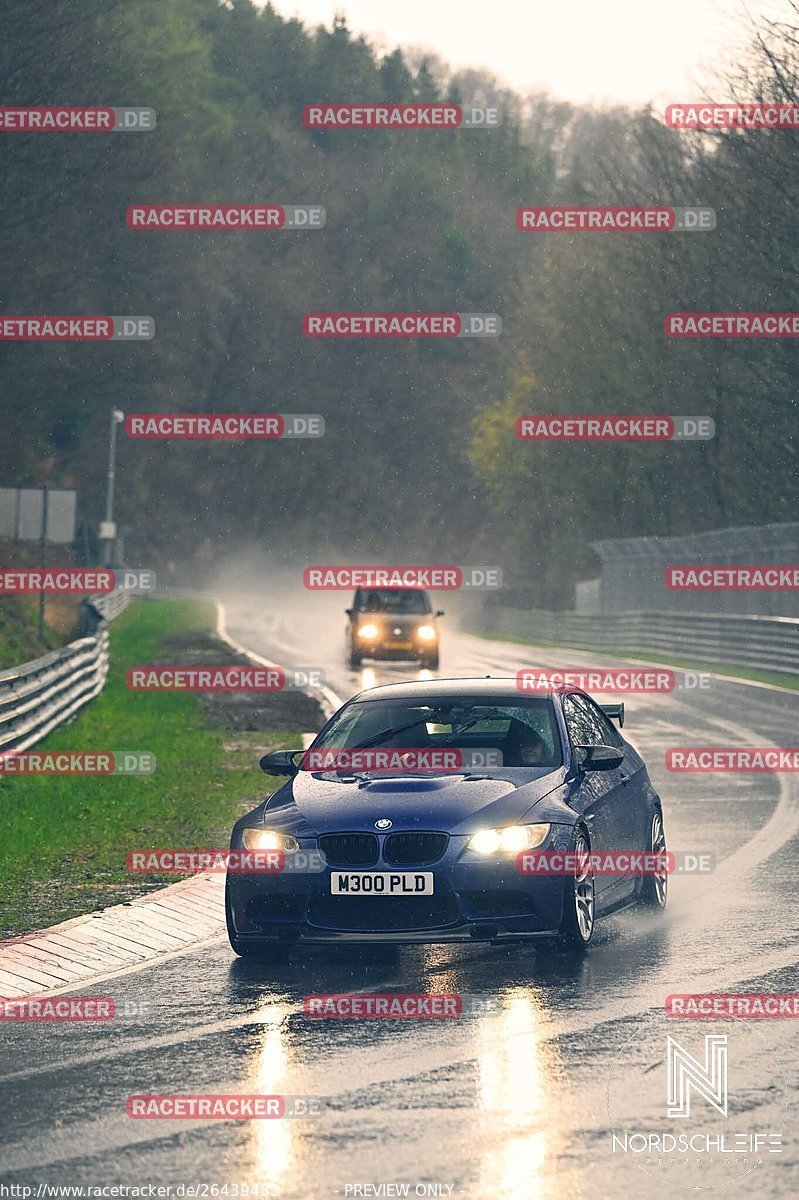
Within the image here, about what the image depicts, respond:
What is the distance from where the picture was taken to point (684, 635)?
4550 centimetres

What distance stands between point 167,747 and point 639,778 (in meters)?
12.5

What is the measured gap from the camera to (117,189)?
59.2m

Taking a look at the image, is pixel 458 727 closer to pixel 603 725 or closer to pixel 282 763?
pixel 282 763

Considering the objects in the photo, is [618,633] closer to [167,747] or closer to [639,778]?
[167,747]

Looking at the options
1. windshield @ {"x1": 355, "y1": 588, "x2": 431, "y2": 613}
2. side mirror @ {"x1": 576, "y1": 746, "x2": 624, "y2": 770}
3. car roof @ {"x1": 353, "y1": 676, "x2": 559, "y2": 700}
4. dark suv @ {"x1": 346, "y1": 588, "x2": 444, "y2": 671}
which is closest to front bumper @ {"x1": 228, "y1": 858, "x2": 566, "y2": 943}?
side mirror @ {"x1": 576, "y1": 746, "x2": 624, "y2": 770}

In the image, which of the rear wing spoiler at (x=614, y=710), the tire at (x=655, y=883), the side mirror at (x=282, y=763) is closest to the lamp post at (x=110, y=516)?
the rear wing spoiler at (x=614, y=710)

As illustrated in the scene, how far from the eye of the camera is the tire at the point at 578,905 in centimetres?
966

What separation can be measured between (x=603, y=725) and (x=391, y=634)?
96.9 feet

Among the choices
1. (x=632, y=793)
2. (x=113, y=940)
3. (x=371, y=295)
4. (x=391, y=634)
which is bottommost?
(x=113, y=940)

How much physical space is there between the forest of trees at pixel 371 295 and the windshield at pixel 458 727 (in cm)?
3697

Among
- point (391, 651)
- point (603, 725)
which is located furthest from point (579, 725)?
point (391, 651)

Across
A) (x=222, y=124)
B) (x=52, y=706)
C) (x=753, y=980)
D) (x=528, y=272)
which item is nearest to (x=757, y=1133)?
(x=753, y=980)

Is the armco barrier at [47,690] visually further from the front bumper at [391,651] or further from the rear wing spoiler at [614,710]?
the front bumper at [391,651]

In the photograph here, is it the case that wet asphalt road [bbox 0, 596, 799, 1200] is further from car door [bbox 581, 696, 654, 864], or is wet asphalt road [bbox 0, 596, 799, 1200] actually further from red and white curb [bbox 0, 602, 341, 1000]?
car door [bbox 581, 696, 654, 864]
